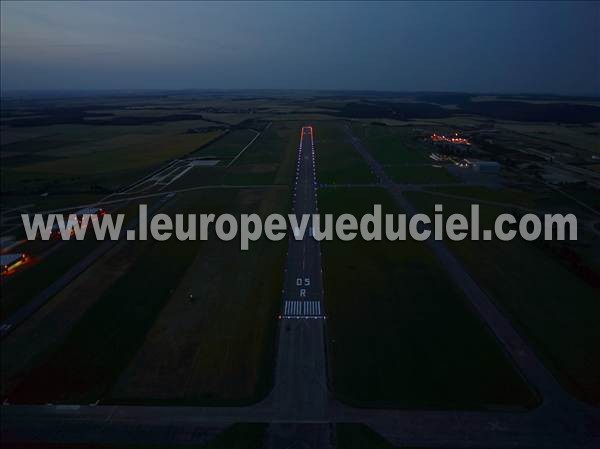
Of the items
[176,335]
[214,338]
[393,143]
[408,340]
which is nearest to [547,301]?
[408,340]

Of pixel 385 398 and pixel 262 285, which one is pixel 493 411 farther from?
pixel 262 285

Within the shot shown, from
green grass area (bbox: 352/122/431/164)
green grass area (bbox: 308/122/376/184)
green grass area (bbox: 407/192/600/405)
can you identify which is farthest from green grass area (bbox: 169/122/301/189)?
green grass area (bbox: 407/192/600/405)

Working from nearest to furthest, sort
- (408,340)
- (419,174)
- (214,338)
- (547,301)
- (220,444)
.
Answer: (220,444) → (408,340) → (214,338) → (547,301) → (419,174)

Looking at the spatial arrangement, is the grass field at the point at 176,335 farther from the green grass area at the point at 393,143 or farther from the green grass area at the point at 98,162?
the green grass area at the point at 393,143

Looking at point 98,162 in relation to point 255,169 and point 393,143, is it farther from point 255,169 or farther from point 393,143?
point 393,143

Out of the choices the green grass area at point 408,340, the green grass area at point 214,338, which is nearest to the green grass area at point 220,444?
the green grass area at point 214,338

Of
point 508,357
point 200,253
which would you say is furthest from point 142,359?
point 508,357
